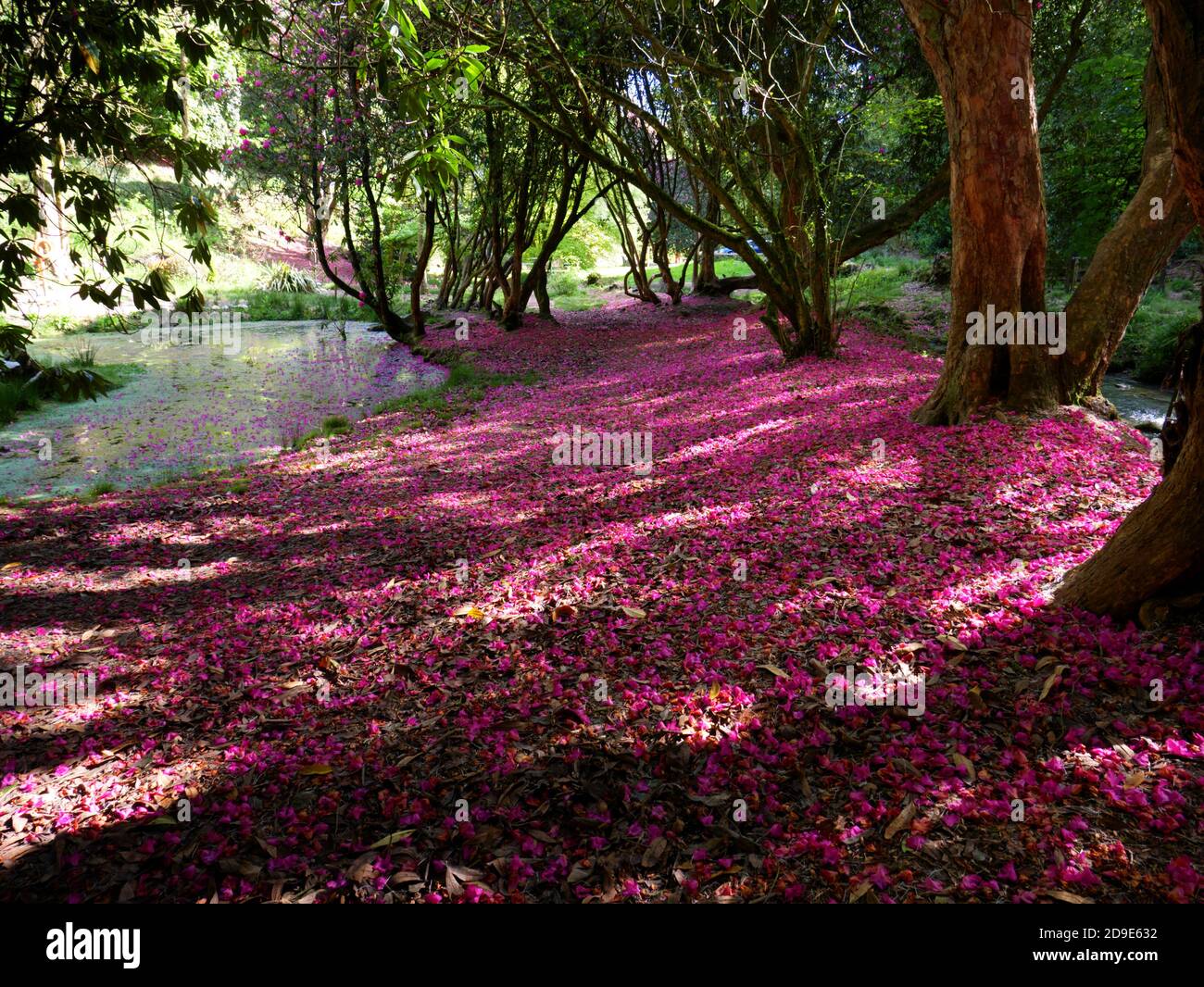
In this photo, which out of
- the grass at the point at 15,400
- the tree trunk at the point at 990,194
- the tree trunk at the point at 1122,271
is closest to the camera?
the tree trunk at the point at 990,194

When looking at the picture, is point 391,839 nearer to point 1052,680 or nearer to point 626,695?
point 626,695

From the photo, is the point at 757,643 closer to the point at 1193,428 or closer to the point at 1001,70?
the point at 1193,428

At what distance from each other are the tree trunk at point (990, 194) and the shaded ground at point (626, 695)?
2.33ft

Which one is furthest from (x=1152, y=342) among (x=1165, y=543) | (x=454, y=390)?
(x=454, y=390)

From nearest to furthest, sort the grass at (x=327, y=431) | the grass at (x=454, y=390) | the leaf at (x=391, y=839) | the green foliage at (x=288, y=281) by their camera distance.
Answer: the leaf at (x=391, y=839) < the grass at (x=327, y=431) < the grass at (x=454, y=390) < the green foliage at (x=288, y=281)

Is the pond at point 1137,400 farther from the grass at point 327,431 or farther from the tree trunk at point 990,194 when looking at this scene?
the grass at point 327,431

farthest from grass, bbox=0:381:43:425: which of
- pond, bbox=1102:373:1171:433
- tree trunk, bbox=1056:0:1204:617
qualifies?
pond, bbox=1102:373:1171:433

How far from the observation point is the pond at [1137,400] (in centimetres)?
1027

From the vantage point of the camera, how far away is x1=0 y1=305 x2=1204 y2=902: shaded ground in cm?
282

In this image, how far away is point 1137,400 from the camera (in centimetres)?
1190

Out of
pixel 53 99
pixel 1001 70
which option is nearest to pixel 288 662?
pixel 53 99

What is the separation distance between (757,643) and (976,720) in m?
1.21

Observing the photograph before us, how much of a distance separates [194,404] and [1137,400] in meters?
17.1

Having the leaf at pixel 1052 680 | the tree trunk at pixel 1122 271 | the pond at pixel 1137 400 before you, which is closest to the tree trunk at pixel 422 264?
the tree trunk at pixel 1122 271
